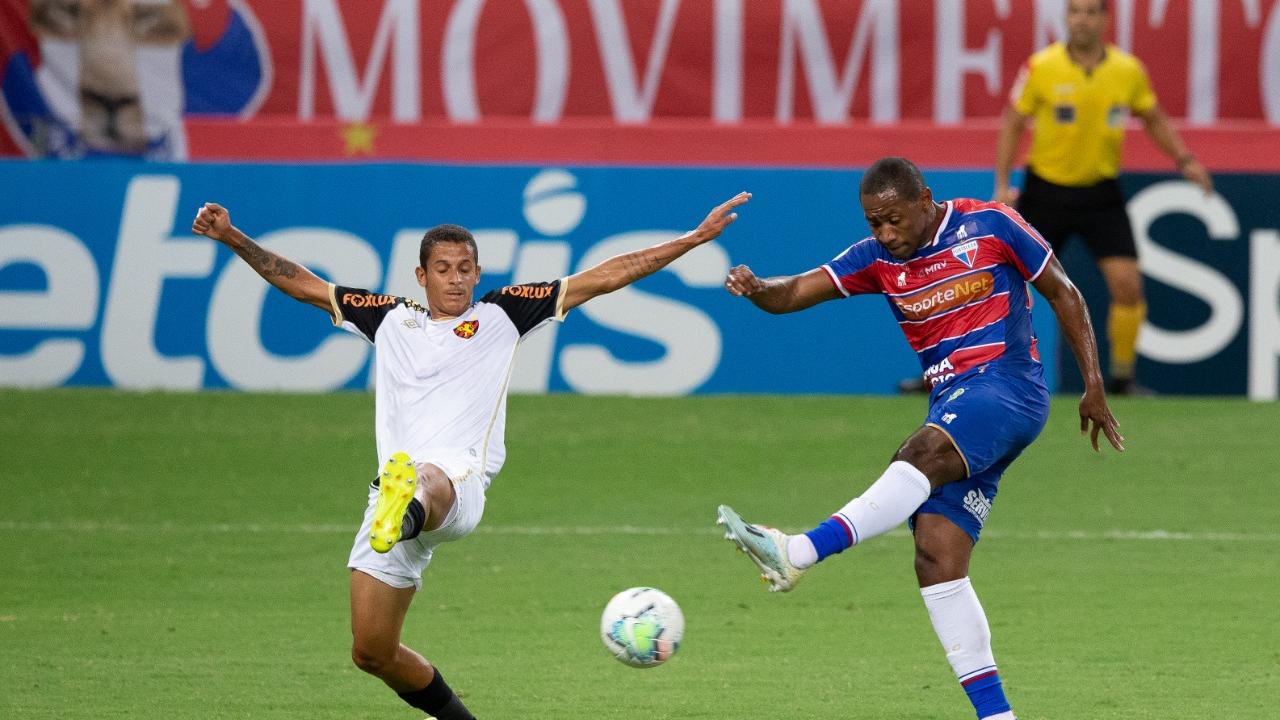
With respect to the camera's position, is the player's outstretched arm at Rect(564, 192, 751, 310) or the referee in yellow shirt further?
the referee in yellow shirt

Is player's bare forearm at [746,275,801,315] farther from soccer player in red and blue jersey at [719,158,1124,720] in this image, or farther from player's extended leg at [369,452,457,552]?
player's extended leg at [369,452,457,552]

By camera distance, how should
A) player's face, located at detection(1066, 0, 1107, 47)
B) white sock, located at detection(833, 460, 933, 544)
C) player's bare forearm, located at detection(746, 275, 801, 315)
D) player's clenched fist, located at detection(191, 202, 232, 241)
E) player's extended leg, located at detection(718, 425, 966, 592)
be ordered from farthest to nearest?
player's face, located at detection(1066, 0, 1107, 47) → player's bare forearm, located at detection(746, 275, 801, 315) → player's clenched fist, located at detection(191, 202, 232, 241) → white sock, located at detection(833, 460, 933, 544) → player's extended leg, located at detection(718, 425, 966, 592)

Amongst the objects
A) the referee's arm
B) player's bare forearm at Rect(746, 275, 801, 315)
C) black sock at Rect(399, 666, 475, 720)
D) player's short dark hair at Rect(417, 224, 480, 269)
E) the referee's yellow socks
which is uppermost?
player's short dark hair at Rect(417, 224, 480, 269)

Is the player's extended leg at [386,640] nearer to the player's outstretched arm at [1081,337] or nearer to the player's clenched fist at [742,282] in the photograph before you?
the player's clenched fist at [742,282]

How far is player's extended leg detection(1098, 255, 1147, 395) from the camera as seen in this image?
41.2 feet

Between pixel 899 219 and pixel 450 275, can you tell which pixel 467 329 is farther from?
pixel 899 219

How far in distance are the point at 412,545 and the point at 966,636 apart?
1.79 meters

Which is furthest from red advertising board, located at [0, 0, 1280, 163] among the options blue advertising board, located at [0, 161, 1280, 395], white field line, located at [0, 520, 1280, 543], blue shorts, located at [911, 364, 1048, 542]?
blue shorts, located at [911, 364, 1048, 542]

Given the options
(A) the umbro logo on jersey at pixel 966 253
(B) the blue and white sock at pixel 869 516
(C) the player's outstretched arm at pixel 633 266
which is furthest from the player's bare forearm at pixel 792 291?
(B) the blue and white sock at pixel 869 516

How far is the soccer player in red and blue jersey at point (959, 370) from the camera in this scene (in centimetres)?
599

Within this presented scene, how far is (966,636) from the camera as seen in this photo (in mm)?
6016

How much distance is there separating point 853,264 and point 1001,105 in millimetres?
10250

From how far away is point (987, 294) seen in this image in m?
6.27

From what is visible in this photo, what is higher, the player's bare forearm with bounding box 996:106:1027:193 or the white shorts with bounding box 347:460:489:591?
the white shorts with bounding box 347:460:489:591
